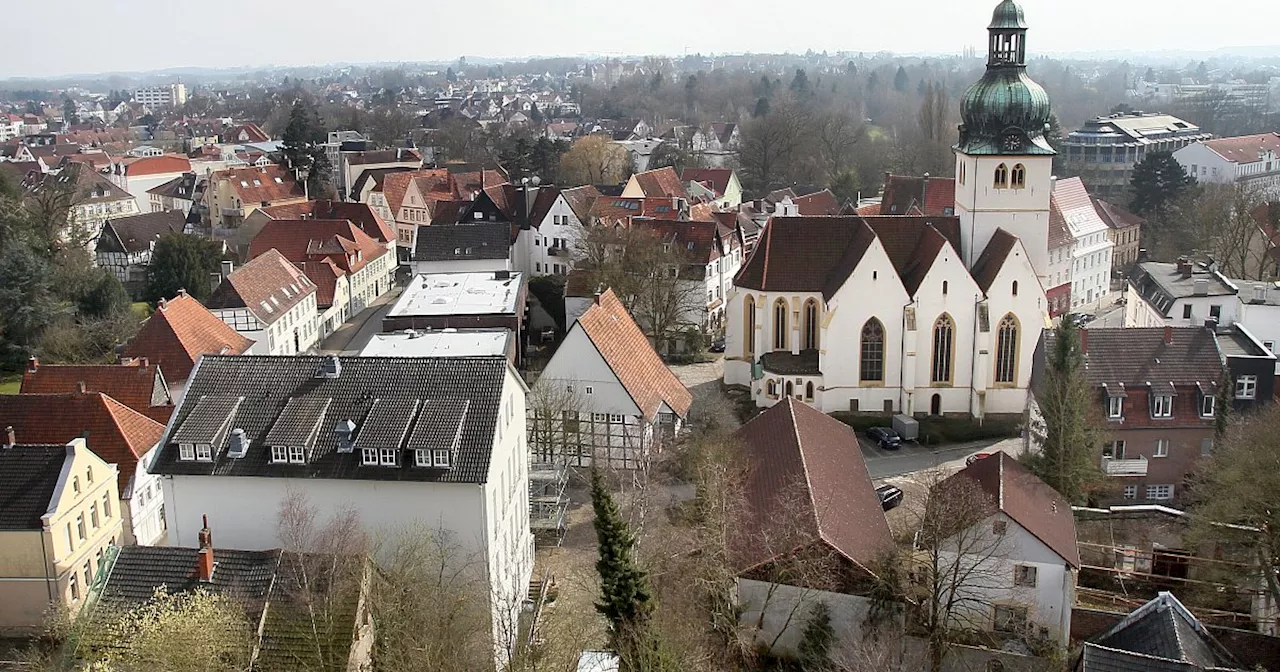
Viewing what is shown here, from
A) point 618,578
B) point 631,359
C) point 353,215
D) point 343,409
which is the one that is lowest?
point 618,578

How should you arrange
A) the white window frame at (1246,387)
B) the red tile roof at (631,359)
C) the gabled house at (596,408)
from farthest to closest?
the red tile roof at (631,359)
the gabled house at (596,408)
the white window frame at (1246,387)

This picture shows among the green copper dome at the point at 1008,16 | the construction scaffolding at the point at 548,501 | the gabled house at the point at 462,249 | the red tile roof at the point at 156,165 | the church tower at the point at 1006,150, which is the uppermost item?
the green copper dome at the point at 1008,16

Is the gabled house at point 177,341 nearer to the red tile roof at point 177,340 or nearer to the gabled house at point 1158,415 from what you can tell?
the red tile roof at point 177,340

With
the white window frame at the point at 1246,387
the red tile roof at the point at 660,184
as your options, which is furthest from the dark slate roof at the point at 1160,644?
the red tile roof at the point at 660,184

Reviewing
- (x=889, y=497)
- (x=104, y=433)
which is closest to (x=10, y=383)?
(x=104, y=433)

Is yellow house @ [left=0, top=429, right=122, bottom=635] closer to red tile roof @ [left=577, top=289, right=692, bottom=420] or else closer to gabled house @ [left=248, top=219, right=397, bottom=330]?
red tile roof @ [left=577, top=289, right=692, bottom=420]

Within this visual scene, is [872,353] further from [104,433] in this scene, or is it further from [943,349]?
[104,433]

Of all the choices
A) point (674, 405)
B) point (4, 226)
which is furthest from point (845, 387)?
point (4, 226)
